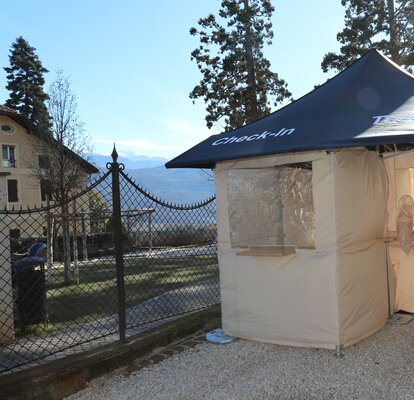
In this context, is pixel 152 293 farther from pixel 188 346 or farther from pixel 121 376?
pixel 121 376

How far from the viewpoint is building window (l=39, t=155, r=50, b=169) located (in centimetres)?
1435

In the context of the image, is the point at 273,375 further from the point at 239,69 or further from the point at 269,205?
the point at 239,69

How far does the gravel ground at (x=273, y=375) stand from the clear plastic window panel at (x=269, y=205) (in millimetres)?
1139

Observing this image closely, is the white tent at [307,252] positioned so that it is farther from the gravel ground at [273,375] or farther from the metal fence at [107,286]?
the metal fence at [107,286]

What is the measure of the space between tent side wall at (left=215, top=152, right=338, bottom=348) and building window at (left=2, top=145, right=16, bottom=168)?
106 feet

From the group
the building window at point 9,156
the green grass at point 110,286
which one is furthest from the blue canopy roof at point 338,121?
the building window at point 9,156

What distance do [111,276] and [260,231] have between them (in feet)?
24.2

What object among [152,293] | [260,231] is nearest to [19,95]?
[152,293]

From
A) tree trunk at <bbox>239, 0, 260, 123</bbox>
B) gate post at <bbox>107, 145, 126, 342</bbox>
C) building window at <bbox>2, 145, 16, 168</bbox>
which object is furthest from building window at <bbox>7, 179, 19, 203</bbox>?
gate post at <bbox>107, 145, 126, 342</bbox>

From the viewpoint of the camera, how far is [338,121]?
4398 mm

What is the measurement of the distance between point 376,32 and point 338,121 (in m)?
14.8

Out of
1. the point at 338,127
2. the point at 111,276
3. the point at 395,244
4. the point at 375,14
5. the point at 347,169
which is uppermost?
the point at 375,14

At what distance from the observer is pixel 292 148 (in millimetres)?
4145

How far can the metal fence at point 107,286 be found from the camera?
452 centimetres
